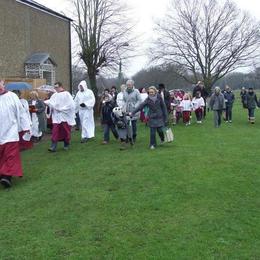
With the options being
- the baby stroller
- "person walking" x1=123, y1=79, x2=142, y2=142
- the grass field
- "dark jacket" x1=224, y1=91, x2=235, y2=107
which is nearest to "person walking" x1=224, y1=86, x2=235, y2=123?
"dark jacket" x1=224, y1=91, x2=235, y2=107

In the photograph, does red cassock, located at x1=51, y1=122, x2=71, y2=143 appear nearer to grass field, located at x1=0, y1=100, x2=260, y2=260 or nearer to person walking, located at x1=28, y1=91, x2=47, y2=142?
grass field, located at x1=0, y1=100, x2=260, y2=260

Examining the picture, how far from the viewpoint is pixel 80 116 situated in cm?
1648

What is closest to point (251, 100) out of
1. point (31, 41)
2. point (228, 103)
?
point (228, 103)

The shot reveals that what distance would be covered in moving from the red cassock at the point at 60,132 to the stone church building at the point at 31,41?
14781 mm

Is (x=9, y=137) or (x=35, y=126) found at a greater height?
(x=9, y=137)

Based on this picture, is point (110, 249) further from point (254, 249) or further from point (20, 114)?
point (20, 114)

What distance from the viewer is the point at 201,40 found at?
5556 cm

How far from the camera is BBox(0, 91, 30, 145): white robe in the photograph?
31.6 feet

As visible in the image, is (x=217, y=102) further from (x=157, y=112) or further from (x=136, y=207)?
(x=136, y=207)

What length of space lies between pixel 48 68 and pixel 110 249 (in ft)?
91.3

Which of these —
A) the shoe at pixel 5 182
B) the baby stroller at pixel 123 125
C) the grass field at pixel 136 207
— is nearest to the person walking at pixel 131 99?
the baby stroller at pixel 123 125

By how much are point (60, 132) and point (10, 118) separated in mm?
4260

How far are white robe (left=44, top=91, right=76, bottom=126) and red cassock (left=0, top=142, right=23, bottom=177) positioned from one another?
4.34 meters

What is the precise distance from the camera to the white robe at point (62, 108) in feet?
45.8
